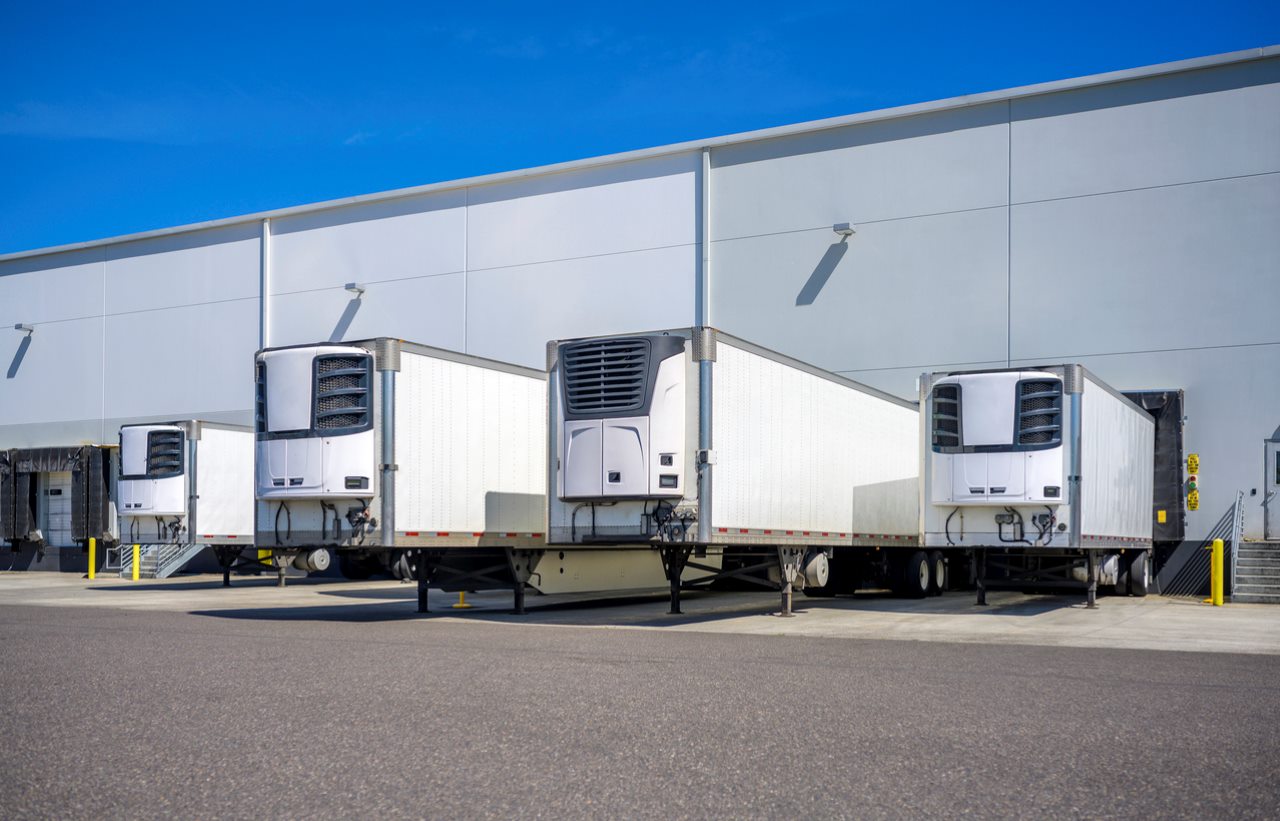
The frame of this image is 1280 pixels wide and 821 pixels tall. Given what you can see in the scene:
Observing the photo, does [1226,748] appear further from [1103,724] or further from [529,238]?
[529,238]

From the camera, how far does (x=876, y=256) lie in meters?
28.0

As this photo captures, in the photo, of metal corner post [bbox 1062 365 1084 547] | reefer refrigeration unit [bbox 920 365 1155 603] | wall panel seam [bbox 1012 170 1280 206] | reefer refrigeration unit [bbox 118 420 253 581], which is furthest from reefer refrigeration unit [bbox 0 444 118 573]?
metal corner post [bbox 1062 365 1084 547]

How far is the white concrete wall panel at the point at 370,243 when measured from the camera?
3309 cm

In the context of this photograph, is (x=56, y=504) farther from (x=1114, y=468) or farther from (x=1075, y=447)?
(x=1075, y=447)

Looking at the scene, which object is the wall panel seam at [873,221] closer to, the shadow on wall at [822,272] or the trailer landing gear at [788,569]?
the shadow on wall at [822,272]

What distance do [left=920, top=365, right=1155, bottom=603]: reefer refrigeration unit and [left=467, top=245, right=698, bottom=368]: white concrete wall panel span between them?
11.9 m

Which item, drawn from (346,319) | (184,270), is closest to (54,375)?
(184,270)

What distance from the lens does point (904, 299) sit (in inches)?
1095

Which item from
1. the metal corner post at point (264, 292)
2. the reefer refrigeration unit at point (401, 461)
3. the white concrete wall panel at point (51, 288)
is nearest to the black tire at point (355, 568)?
the metal corner post at point (264, 292)

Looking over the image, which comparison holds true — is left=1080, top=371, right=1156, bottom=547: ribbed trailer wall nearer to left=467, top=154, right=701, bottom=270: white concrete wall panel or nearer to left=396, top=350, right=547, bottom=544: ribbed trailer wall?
left=396, top=350, right=547, bottom=544: ribbed trailer wall

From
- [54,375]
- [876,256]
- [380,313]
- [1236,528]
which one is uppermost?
[876,256]

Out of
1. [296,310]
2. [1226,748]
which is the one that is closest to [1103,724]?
[1226,748]

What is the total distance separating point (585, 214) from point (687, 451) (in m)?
16.6

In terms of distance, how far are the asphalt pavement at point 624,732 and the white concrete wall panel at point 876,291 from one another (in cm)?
1563
